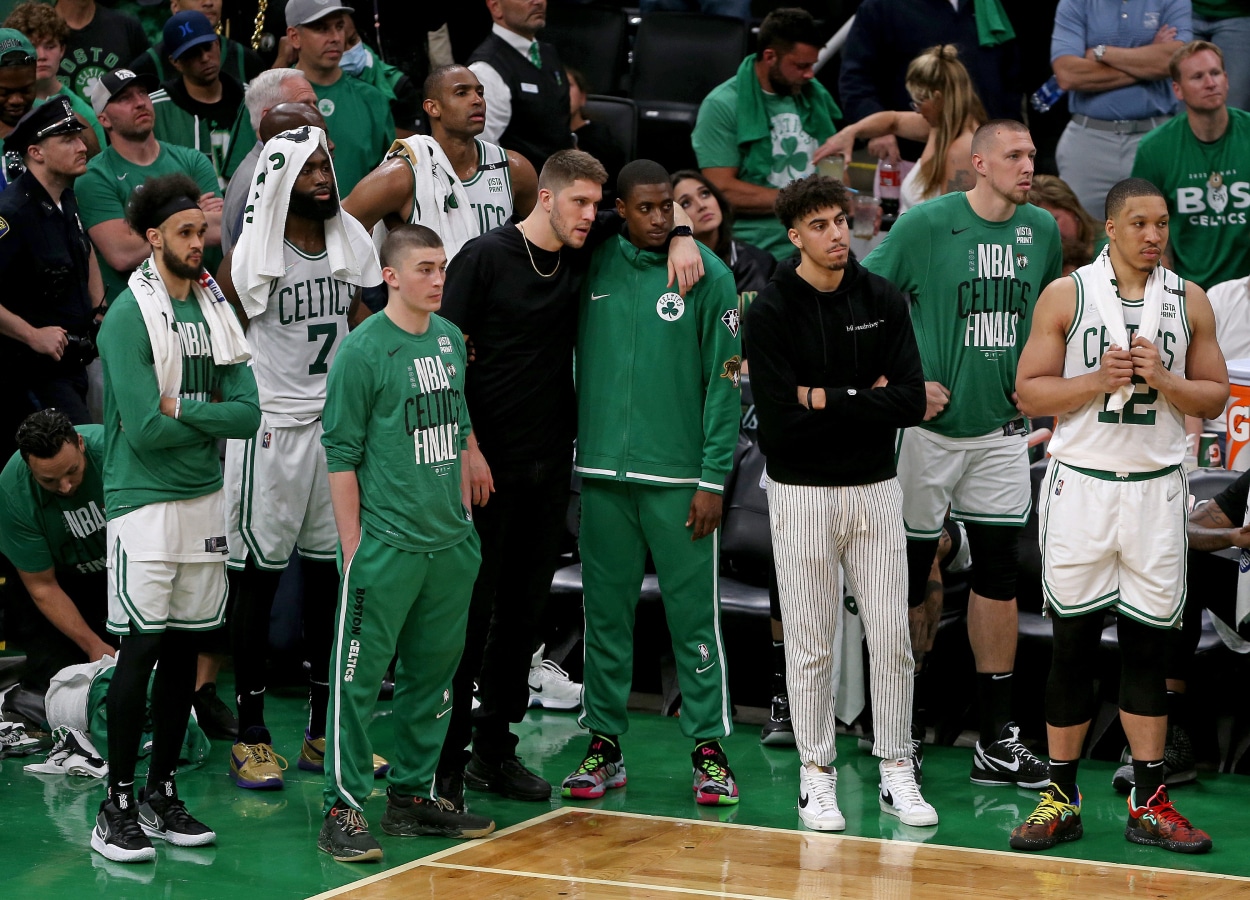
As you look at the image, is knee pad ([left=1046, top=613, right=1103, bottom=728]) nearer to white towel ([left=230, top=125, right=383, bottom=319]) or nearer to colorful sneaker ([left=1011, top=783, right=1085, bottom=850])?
colorful sneaker ([left=1011, top=783, right=1085, bottom=850])

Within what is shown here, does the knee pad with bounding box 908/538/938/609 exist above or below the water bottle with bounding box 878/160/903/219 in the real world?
below

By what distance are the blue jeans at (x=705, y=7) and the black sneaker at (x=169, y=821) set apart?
6.76 meters

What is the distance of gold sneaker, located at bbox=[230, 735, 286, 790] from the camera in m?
6.05

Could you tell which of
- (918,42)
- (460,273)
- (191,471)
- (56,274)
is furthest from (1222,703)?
(56,274)

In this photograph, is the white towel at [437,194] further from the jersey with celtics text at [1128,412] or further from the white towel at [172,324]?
the jersey with celtics text at [1128,412]

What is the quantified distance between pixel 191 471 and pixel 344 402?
23.3 inches

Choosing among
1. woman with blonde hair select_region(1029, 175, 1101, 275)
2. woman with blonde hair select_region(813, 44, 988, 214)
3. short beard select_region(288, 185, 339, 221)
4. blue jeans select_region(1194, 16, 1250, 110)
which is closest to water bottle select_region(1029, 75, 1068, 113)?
blue jeans select_region(1194, 16, 1250, 110)

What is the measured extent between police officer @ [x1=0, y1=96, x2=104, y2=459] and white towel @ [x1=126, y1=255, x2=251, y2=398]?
1.89 meters

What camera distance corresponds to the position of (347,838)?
205 inches

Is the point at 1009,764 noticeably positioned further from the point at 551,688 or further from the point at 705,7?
the point at 705,7

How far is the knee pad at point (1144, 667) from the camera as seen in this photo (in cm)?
540

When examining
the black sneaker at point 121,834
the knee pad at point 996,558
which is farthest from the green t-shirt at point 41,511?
the knee pad at point 996,558

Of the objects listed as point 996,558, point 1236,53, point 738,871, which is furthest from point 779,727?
point 1236,53

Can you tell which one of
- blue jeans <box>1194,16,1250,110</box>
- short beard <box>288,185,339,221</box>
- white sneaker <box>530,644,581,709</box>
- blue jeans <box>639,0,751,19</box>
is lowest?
white sneaker <box>530,644,581,709</box>
